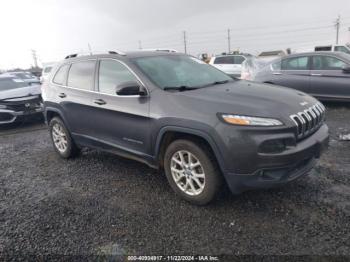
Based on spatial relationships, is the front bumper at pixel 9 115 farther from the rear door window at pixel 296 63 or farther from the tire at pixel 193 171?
the rear door window at pixel 296 63

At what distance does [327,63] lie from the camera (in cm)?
772

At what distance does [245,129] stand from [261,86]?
1.16 m

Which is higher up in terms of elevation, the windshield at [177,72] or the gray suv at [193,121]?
the windshield at [177,72]

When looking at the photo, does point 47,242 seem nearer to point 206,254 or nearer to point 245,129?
point 206,254

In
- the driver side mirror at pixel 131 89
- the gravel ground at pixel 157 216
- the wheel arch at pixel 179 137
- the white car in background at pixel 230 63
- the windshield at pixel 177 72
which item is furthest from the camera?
the white car in background at pixel 230 63

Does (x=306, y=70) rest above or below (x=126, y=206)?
above

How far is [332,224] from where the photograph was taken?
2906 millimetres

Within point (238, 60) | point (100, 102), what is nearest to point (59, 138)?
point (100, 102)

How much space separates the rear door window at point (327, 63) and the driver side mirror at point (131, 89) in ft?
19.8

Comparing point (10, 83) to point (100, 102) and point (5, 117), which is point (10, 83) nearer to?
point (5, 117)

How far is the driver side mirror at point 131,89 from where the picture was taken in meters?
3.58

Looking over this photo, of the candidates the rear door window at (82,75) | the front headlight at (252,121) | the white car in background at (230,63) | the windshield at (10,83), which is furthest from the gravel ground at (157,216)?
the white car in background at (230,63)

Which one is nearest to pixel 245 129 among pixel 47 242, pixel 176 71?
pixel 176 71

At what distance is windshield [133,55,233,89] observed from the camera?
375 cm
